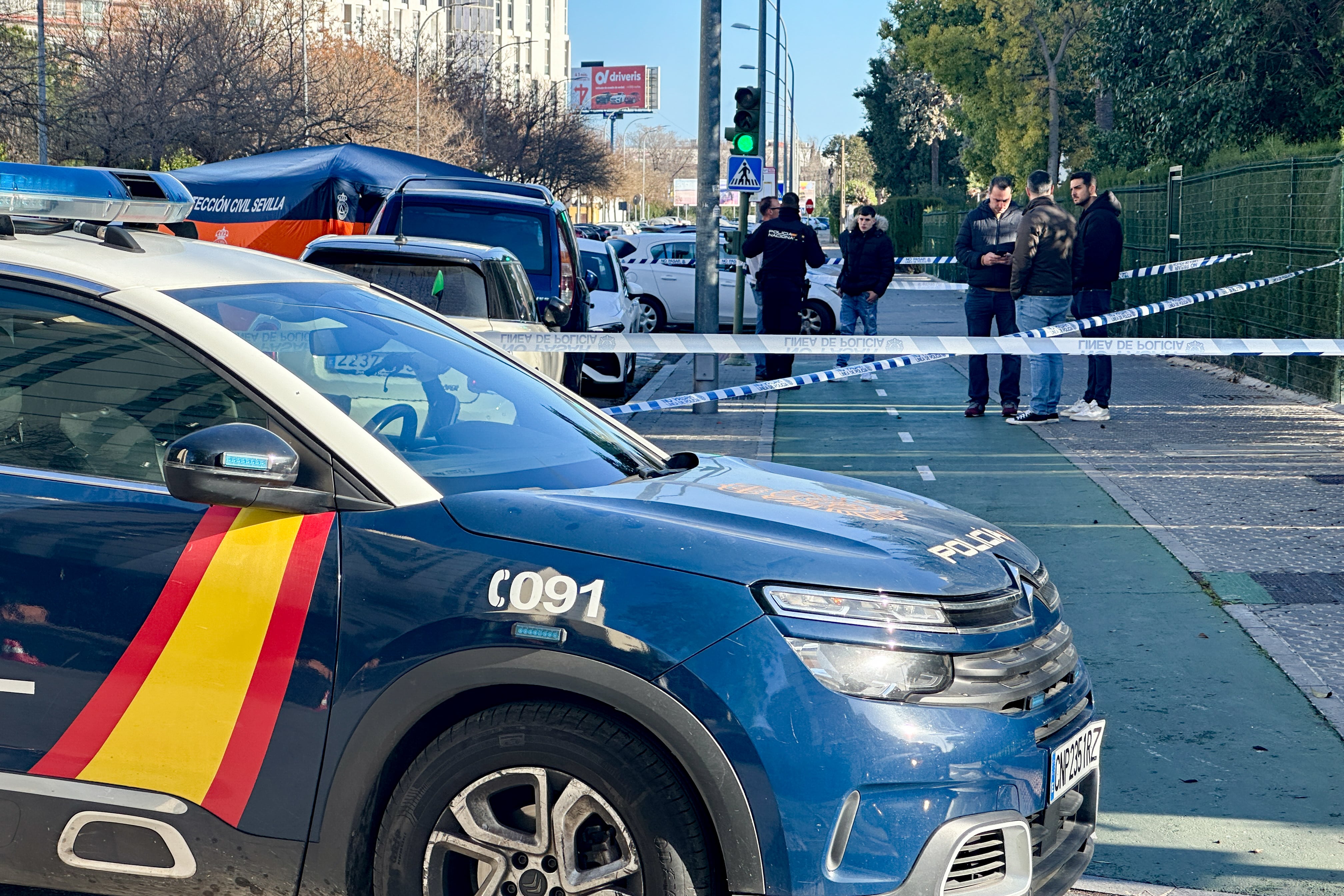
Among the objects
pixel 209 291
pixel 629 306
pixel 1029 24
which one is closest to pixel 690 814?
pixel 209 291

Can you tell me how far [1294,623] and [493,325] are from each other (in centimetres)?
489

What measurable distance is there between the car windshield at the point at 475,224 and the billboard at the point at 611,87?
159m

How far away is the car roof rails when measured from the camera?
45.2 feet

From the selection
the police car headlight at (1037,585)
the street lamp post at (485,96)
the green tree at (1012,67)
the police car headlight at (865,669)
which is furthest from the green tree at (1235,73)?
the street lamp post at (485,96)

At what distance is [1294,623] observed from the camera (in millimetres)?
6367

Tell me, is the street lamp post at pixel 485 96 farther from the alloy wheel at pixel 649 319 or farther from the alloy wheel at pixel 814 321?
the alloy wheel at pixel 814 321

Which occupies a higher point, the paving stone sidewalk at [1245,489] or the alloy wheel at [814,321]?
the alloy wheel at [814,321]

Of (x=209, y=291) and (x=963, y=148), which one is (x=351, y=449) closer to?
(x=209, y=291)

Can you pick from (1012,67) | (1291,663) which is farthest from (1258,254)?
(1012,67)

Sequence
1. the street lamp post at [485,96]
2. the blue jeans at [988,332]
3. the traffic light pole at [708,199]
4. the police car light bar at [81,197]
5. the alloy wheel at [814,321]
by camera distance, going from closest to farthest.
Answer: the police car light bar at [81,197], the blue jeans at [988,332], the traffic light pole at [708,199], the alloy wheel at [814,321], the street lamp post at [485,96]

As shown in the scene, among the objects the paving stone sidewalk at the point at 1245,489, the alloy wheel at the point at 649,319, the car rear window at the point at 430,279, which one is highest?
the car rear window at the point at 430,279

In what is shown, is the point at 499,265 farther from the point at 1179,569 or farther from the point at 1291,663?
the point at 1291,663

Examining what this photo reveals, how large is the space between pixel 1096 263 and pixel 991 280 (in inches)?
35.8

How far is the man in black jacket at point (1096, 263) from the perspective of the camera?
41.5ft
